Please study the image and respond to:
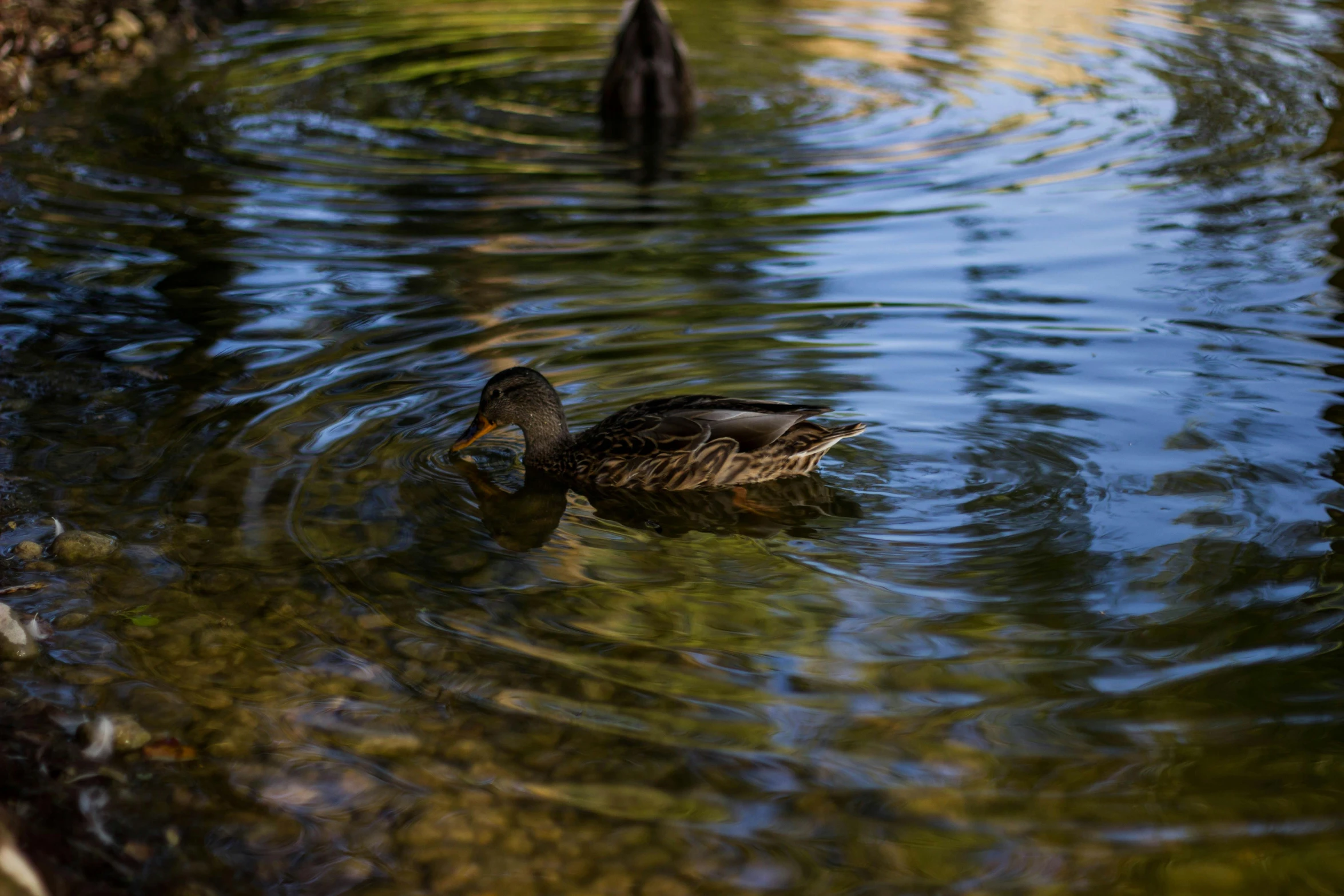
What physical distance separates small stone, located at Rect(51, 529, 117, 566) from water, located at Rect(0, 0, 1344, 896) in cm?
7

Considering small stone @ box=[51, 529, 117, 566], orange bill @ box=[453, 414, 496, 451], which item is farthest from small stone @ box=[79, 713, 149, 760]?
orange bill @ box=[453, 414, 496, 451]

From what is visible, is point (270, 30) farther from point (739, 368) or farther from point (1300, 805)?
point (1300, 805)

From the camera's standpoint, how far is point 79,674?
4785 millimetres

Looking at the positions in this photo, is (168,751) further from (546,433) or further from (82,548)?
(546,433)

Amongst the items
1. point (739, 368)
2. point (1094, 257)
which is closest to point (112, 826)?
point (739, 368)

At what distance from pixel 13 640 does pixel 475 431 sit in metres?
2.24

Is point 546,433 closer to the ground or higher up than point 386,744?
higher up

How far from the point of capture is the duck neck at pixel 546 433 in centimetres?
649

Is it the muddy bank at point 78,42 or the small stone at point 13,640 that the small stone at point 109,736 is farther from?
the muddy bank at point 78,42

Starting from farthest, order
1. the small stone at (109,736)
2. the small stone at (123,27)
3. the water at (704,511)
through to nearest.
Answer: the small stone at (123,27), the small stone at (109,736), the water at (704,511)

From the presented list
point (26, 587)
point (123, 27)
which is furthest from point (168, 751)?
point (123, 27)

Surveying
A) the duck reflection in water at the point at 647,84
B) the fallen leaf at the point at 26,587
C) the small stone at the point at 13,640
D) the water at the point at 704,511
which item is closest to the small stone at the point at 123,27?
the water at the point at 704,511

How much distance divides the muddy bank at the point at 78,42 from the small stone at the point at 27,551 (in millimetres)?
7165

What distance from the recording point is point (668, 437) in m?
6.15
